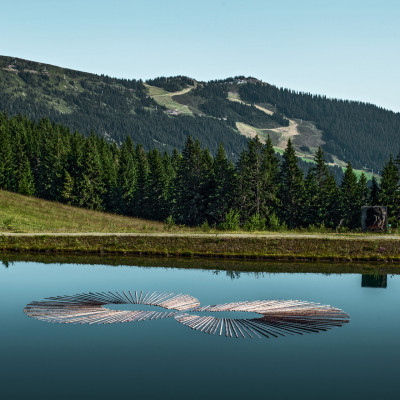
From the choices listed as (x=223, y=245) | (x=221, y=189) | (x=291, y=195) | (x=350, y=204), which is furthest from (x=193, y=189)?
(x=223, y=245)

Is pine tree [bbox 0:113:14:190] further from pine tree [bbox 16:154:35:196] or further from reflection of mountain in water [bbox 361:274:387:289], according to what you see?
reflection of mountain in water [bbox 361:274:387:289]

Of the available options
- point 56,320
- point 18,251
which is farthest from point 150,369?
point 18,251

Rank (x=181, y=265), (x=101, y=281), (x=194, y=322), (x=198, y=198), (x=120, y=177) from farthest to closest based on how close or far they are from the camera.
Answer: (x=120, y=177)
(x=198, y=198)
(x=181, y=265)
(x=101, y=281)
(x=194, y=322)

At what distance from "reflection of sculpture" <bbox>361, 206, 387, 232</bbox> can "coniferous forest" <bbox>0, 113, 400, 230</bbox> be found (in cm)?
1133

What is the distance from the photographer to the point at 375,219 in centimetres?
5572

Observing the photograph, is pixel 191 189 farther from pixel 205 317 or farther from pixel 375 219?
pixel 205 317

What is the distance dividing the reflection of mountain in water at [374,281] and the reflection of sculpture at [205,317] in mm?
8136

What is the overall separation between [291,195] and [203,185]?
1667 centimetres

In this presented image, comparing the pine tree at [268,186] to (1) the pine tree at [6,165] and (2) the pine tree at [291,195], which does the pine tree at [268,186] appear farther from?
(1) the pine tree at [6,165]

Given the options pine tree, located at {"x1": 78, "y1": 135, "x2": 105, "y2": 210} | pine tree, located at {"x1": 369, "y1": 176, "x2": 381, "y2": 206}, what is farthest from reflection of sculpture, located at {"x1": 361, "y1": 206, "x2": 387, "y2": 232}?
pine tree, located at {"x1": 78, "y1": 135, "x2": 105, "y2": 210}

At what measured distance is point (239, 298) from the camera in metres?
31.7

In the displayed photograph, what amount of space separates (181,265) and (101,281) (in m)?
8.30

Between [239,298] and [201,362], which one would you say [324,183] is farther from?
[201,362]

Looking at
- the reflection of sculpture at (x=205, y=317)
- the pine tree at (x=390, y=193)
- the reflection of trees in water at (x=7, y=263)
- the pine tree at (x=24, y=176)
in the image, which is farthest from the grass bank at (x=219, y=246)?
the pine tree at (x=24, y=176)
